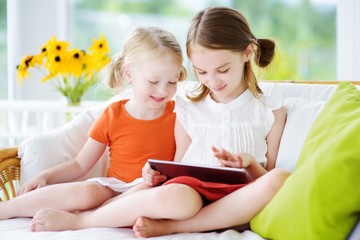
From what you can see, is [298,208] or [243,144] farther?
[243,144]

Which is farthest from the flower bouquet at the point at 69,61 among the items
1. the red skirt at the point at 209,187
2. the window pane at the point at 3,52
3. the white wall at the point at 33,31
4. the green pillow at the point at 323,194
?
the green pillow at the point at 323,194

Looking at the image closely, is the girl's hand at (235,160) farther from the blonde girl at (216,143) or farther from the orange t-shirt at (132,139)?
the orange t-shirt at (132,139)

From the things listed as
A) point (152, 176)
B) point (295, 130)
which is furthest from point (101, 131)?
point (295, 130)

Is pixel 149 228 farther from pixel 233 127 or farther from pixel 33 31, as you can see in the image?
pixel 33 31

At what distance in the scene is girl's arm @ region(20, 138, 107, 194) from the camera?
6.84 feet

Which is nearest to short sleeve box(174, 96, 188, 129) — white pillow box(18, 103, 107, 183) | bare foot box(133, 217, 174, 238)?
white pillow box(18, 103, 107, 183)

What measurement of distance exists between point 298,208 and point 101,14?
2446 mm

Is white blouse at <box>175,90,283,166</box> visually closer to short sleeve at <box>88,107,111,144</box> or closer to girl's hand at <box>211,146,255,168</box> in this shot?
girl's hand at <box>211,146,255,168</box>

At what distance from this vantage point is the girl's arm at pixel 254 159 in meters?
1.79

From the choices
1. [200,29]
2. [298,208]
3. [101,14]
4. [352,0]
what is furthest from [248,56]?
[101,14]

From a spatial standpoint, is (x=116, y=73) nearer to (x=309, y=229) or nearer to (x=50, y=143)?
(x=50, y=143)

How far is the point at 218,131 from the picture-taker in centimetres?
203

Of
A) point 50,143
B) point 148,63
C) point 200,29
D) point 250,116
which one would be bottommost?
point 50,143

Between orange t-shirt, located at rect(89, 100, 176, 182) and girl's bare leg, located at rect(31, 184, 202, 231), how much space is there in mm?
345
